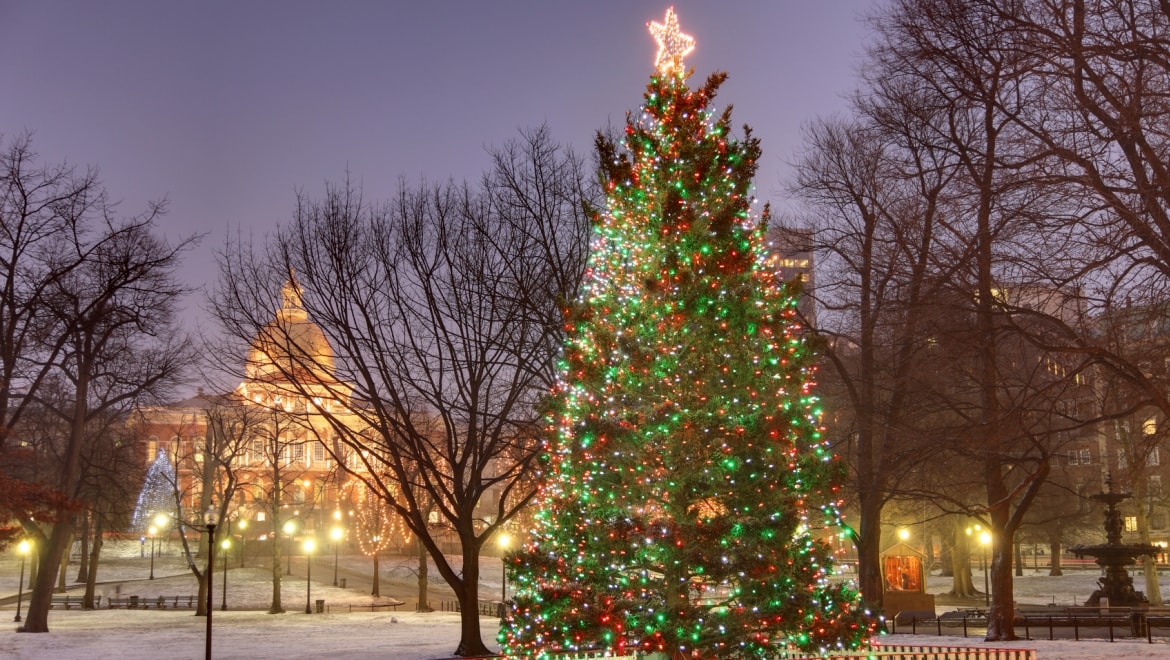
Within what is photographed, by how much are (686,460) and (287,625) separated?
2601 centimetres

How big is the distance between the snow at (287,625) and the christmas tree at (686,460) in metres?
8.80

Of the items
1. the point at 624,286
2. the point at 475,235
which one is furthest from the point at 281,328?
the point at 624,286

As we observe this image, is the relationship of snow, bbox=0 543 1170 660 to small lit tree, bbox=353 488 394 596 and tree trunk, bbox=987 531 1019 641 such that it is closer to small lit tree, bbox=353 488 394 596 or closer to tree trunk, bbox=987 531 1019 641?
tree trunk, bbox=987 531 1019 641

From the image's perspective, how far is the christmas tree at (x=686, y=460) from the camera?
14.3 m

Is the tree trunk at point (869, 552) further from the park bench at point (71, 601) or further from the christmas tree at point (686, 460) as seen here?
the park bench at point (71, 601)

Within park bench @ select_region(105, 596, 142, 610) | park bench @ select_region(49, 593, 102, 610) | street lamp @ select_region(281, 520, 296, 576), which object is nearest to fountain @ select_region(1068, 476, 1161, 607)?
park bench @ select_region(105, 596, 142, 610)

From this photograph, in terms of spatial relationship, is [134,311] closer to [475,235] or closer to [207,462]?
[475,235]

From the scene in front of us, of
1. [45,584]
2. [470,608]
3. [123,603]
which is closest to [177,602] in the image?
[123,603]

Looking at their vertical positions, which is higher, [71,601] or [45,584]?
[45,584]

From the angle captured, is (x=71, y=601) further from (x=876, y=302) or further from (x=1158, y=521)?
Answer: (x=1158, y=521)

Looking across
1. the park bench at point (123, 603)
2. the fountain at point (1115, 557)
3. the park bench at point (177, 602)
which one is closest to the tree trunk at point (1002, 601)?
the fountain at point (1115, 557)

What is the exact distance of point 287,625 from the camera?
36406 millimetres

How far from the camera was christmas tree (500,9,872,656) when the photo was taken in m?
14.3

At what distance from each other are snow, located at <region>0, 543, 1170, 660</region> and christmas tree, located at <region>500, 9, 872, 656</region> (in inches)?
346
